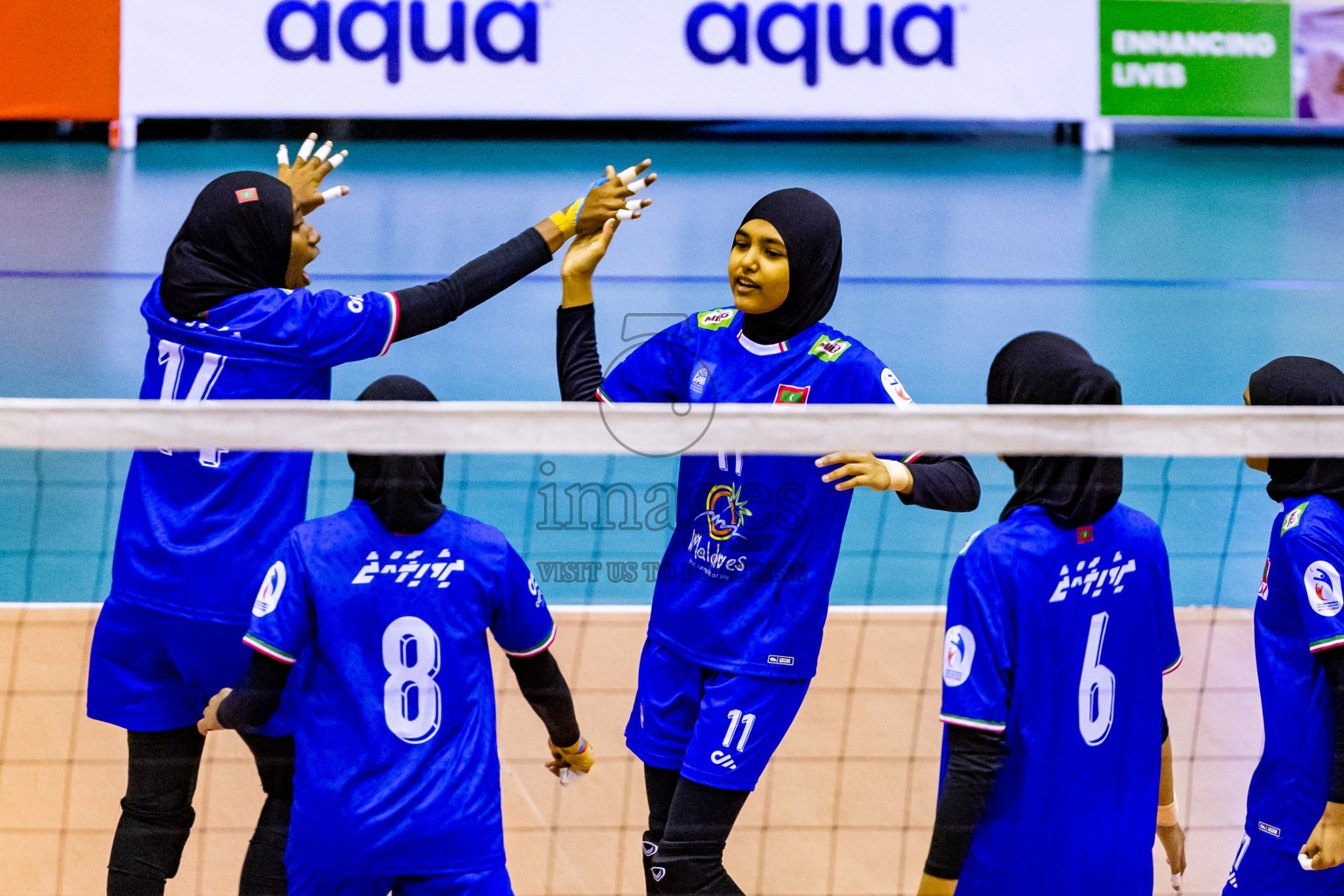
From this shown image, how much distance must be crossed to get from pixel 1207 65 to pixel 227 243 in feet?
47.0

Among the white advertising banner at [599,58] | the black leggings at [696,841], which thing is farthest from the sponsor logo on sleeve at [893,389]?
the white advertising banner at [599,58]

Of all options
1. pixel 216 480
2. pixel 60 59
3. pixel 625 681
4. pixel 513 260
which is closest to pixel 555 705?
pixel 216 480

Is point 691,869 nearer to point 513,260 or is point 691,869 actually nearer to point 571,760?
point 571,760

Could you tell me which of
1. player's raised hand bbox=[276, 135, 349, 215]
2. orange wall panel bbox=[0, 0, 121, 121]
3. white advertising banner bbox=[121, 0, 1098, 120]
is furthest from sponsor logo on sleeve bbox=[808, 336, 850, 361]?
orange wall panel bbox=[0, 0, 121, 121]

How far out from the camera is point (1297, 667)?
3.19 m

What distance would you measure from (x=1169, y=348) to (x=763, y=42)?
6.94 meters

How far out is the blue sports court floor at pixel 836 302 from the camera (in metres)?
6.76

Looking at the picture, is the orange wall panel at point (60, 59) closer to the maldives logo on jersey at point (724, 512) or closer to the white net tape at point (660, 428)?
the white net tape at point (660, 428)

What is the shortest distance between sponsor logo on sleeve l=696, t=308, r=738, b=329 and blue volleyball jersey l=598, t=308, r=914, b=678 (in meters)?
0.08

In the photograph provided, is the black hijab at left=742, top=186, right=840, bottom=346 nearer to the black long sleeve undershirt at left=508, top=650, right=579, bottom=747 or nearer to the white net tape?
the white net tape

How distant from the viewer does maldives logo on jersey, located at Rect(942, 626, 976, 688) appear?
2768mm

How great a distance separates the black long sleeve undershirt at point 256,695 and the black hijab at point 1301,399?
2.12 m

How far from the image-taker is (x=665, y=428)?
308 cm

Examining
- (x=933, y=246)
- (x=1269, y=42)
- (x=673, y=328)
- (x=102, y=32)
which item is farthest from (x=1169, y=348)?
(x=102, y=32)
